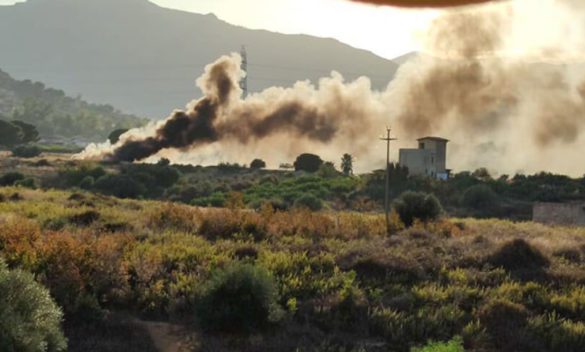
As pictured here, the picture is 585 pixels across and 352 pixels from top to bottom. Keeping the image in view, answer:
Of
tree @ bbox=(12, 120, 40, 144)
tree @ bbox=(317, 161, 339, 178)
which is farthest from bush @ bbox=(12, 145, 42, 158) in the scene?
tree @ bbox=(317, 161, 339, 178)

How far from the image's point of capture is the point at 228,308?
12805 mm

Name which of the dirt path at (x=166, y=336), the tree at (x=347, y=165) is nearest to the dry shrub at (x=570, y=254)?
the dirt path at (x=166, y=336)

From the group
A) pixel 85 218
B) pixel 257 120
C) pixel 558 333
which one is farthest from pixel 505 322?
pixel 257 120

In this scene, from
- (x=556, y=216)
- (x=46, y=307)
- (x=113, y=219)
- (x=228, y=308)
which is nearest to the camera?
(x=46, y=307)

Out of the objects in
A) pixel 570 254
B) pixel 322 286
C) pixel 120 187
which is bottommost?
pixel 322 286

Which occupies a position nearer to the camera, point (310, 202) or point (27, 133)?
point (310, 202)

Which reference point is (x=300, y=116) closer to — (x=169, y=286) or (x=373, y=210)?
(x=373, y=210)

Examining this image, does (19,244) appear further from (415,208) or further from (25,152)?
(25,152)

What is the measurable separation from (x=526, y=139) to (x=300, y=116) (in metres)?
76.0

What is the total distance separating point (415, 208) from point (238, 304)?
19.8 m

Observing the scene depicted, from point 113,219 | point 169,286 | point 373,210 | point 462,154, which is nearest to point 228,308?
point 169,286

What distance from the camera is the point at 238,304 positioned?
1315 cm

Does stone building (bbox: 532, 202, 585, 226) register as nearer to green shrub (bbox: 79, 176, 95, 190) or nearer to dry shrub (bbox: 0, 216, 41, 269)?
dry shrub (bbox: 0, 216, 41, 269)

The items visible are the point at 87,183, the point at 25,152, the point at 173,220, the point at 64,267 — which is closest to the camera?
the point at 64,267
